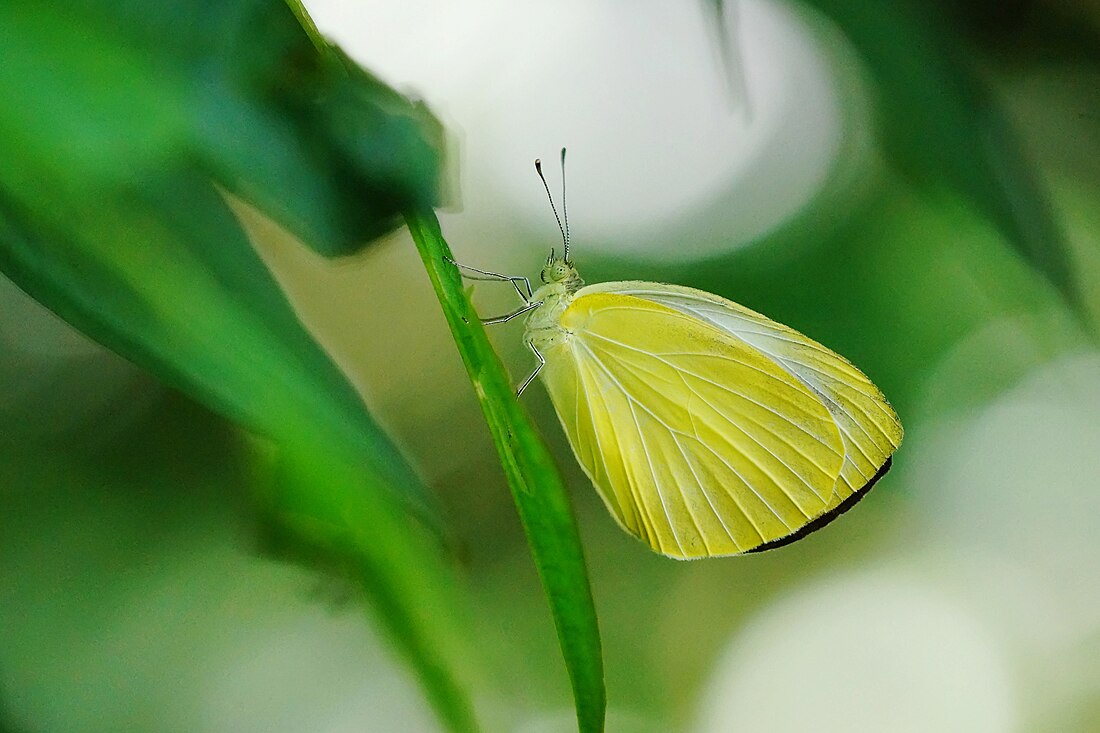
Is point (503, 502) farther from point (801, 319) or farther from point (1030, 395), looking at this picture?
point (1030, 395)

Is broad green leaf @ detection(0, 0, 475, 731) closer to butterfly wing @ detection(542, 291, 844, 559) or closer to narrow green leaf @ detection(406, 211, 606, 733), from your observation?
narrow green leaf @ detection(406, 211, 606, 733)

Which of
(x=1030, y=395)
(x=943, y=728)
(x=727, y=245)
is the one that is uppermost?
(x=727, y=245)

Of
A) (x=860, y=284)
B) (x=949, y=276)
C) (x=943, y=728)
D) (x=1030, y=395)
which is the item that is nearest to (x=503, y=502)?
(x=860, y=284)

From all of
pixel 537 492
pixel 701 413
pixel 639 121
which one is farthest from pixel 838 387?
pixel 639 121

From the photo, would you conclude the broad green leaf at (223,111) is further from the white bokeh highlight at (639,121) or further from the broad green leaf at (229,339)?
the white bokeh highlight at (639,121)

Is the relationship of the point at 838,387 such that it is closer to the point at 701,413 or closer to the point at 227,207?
the point at 701,413

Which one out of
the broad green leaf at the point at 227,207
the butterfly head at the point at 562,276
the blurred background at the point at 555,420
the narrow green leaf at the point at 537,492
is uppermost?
the broad green leaf at the point at 227,207

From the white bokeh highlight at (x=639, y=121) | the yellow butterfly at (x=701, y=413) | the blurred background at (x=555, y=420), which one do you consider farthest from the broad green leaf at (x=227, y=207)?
the white bokeh highlight at (x=639, y=121)
